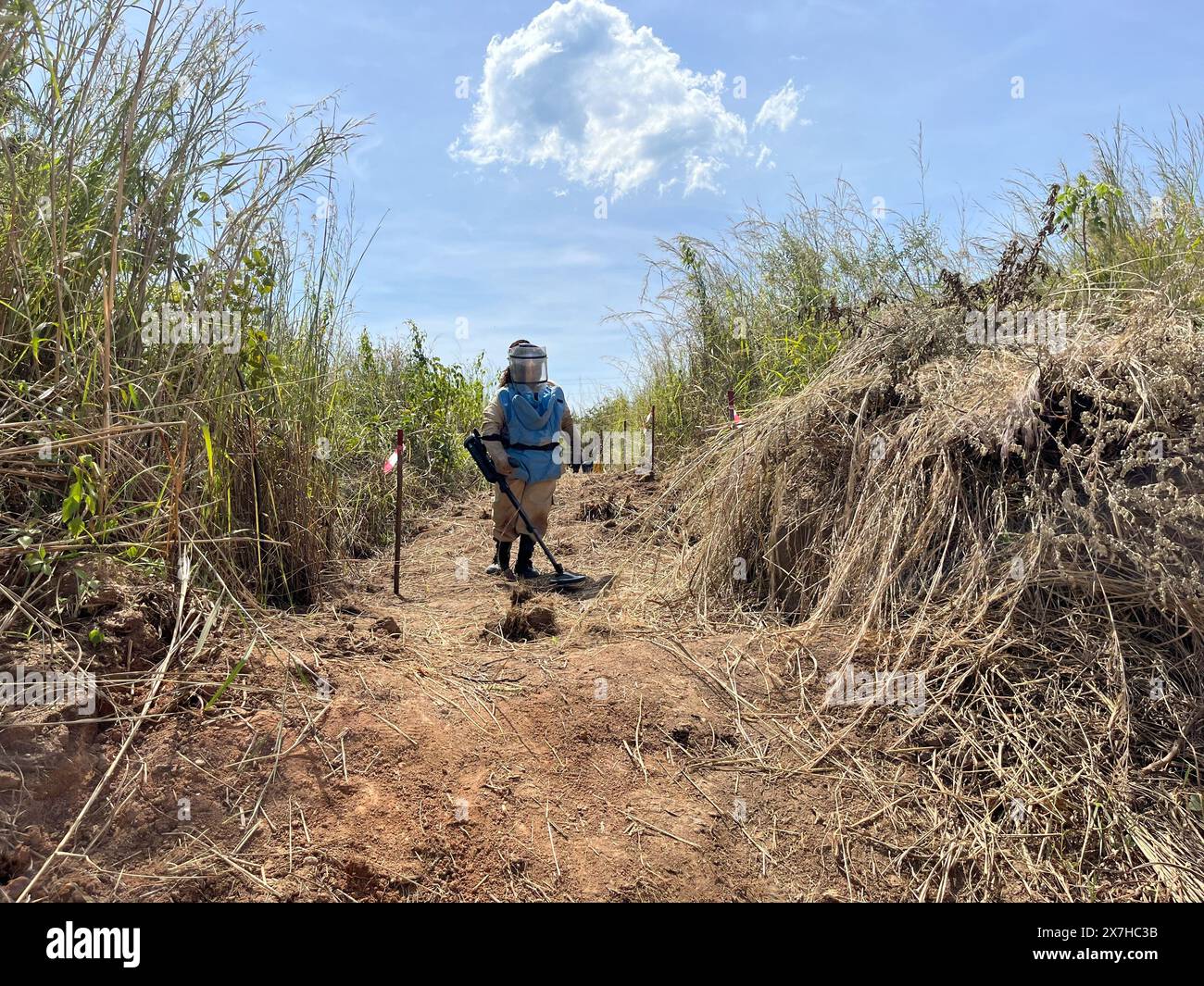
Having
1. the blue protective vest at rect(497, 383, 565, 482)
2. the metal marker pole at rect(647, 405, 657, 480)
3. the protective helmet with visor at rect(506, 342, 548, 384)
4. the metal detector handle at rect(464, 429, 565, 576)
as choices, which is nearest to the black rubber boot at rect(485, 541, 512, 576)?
the metal detector handle at rect(464, 429, 565, 576)

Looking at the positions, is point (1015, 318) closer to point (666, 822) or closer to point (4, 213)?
point (666, 822)

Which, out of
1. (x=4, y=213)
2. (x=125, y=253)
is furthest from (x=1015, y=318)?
(x=4, y=213)

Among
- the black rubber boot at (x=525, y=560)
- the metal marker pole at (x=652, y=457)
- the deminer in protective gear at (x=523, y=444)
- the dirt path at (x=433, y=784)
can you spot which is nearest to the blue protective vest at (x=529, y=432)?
the deminer in protective gear at (x=523, y=444)

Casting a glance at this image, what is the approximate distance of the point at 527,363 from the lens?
570 cm

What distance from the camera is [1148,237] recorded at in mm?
4586

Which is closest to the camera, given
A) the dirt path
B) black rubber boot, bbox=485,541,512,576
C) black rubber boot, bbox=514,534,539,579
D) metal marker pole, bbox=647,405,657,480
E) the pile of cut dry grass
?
the dirt path

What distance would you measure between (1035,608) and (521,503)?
3640 mm

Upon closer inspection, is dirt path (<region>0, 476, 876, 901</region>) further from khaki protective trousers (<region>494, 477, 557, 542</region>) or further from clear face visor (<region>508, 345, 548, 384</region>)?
clear face visor (<region>508, 345, 548, 384</region>)

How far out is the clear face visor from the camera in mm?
5699

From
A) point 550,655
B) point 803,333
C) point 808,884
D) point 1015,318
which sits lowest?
point 808,884

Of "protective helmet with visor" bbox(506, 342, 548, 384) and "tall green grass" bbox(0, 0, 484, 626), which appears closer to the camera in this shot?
"tall green grass" bbox(0, 0, 484, 626)

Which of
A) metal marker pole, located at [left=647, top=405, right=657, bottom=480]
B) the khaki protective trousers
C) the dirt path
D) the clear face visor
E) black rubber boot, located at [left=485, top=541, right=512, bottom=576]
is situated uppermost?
the clear face visor

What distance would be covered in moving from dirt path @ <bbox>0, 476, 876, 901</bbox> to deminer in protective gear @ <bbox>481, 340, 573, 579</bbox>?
2415mm

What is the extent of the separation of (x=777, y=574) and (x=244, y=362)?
8.90 feet
